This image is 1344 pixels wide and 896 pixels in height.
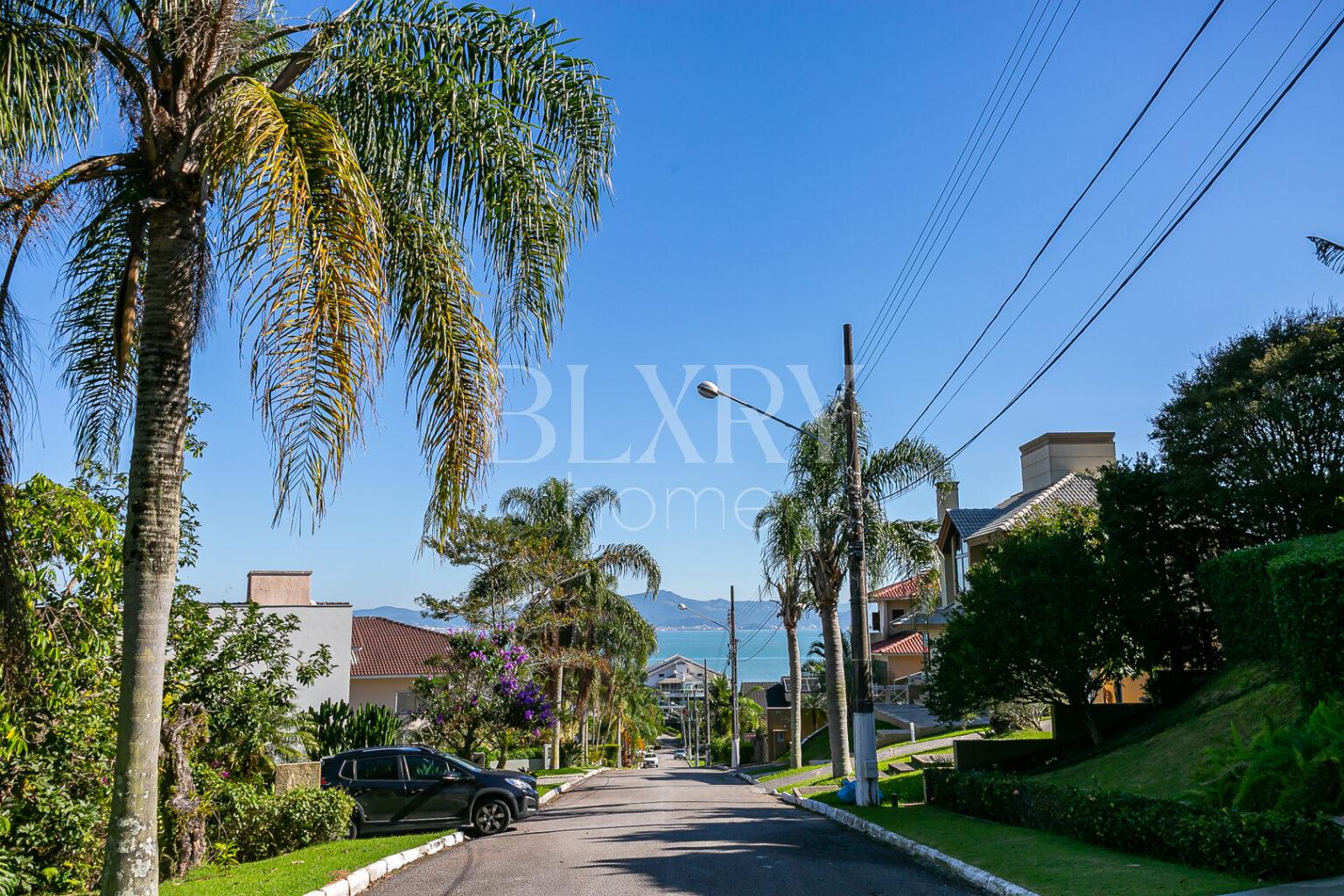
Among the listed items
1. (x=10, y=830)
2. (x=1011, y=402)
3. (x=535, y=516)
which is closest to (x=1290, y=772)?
(x=1011, y=402)

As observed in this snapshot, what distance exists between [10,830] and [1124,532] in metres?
18.4

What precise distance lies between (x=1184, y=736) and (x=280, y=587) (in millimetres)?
26786

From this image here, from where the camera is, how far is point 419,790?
18594 millimetres

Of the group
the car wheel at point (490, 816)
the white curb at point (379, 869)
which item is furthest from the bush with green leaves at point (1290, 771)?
the car wheel at point (490, 816)

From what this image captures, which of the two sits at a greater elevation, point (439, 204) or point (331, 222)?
point (439, 204)

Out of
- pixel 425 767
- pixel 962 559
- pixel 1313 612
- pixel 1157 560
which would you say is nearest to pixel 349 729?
pixel 425 767

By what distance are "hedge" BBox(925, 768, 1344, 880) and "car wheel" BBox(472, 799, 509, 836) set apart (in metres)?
8.48

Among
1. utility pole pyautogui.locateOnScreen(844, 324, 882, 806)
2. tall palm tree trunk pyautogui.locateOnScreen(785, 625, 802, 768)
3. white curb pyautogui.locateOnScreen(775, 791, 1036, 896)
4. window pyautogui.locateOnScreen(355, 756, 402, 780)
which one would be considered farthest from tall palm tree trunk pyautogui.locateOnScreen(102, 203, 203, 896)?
tall palm tree trunk pyautogui.locateOnScreen(785, 625, 802, 768)

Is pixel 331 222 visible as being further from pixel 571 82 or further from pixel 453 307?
pixel 571 82

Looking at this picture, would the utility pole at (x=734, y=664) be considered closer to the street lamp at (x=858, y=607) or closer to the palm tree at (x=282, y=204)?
the street lamp at (x=858, y=607)

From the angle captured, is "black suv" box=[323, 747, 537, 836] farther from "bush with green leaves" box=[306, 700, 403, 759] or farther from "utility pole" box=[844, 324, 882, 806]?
"bush with green leaves" box=[306, 700, 403, 759]

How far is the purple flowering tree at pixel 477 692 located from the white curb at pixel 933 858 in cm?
1090

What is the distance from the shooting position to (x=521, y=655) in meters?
30.0

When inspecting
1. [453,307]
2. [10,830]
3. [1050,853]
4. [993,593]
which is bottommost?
[1050,853]
